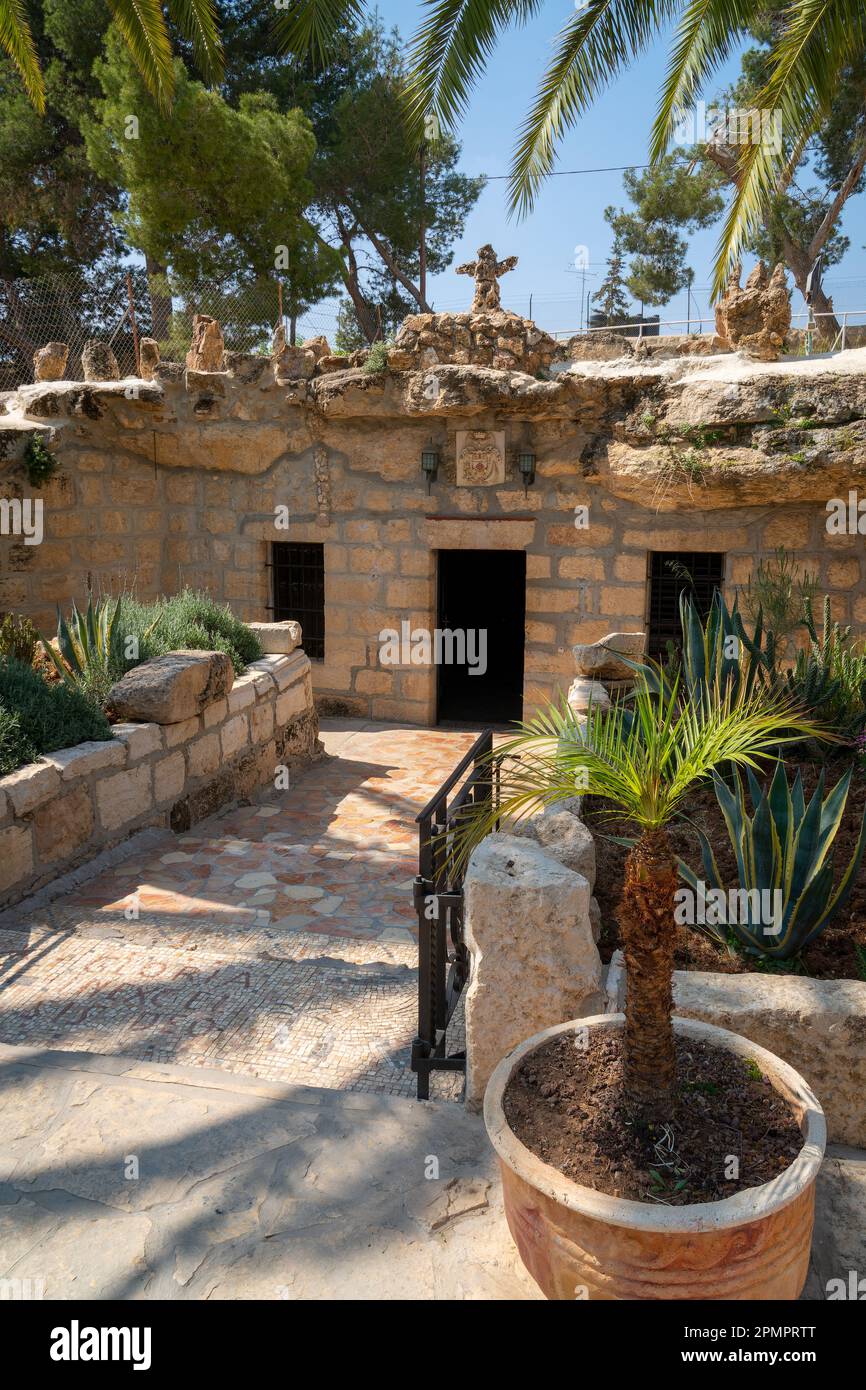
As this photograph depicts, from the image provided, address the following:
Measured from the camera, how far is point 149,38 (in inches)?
253

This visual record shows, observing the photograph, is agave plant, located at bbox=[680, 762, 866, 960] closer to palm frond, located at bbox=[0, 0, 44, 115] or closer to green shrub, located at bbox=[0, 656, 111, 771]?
green shrub, located at bbox=[0, 656, 111, 771]

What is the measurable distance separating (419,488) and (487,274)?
7.32 ft

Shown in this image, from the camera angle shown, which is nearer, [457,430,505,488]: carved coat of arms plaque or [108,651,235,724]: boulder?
[108,651,235,724]: boulder

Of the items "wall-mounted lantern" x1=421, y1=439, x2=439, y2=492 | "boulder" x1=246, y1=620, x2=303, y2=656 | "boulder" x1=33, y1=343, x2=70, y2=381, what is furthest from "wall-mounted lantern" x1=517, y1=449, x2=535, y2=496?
"boulder" x1=33, y1=343, x2=70, y2=381

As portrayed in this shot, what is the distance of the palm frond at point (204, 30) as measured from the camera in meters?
6.12

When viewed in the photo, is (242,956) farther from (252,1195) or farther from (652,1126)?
(652,1126)

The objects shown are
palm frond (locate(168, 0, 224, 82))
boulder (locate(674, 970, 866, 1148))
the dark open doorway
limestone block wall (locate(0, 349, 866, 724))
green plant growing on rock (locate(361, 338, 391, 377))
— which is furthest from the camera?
the dark open doorway

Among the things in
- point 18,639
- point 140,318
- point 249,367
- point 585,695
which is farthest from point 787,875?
point 140,318

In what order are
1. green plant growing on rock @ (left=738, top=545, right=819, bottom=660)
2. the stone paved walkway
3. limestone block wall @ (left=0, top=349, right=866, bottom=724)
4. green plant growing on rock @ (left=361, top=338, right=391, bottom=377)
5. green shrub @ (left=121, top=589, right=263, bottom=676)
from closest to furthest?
1. the stone paved walkway
2. green plant growing on rock @ (left=738, top=545, right=819, bottom=660)
3. green shrub @ (left=121, top=589, right=263, bottom=676)
4. limestone block wall @ (left=0, top=349, right=866, bottom=724)
5. green plant growing on rock @ (left=361, top=338, right=391, bottom=377)

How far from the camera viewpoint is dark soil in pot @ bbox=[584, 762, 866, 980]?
302 cm

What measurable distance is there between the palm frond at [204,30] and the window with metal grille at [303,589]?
14.4 feet

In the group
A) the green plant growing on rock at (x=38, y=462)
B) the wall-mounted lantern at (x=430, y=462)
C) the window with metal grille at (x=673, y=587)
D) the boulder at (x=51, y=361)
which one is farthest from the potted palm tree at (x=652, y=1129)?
the boulder at (x=51, y=361)

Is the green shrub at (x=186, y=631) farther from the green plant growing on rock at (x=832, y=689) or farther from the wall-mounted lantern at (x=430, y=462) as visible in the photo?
the green plant growing on rock at (x=832, y=689)

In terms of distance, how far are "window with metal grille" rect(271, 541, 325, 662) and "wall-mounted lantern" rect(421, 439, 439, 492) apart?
5.03ft
